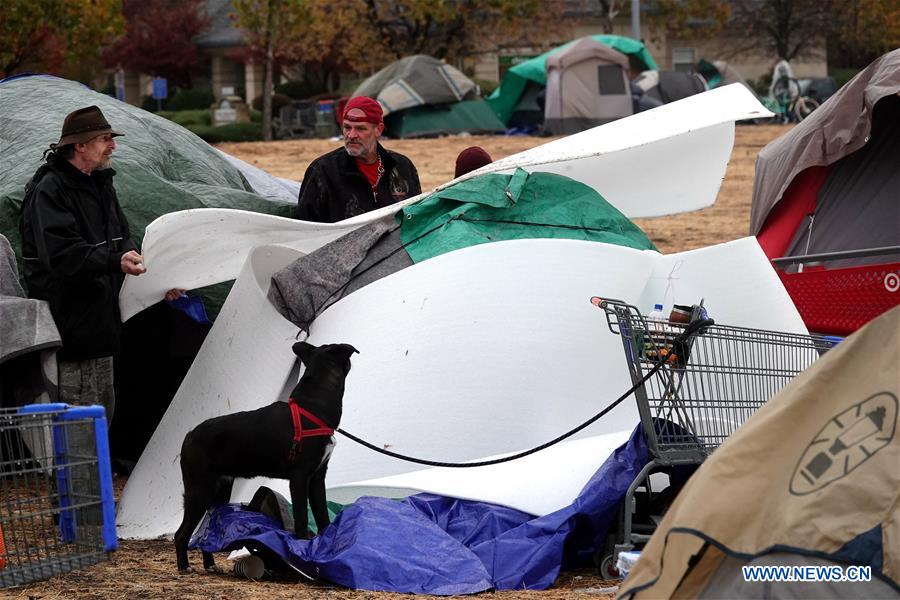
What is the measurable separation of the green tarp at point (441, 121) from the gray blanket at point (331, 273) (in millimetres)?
20345

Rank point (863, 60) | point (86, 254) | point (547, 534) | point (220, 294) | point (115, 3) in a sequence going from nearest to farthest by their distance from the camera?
point (547, 534)
point (86, 254)
point (220, 294)
point (115, 3)
point (863, 60)

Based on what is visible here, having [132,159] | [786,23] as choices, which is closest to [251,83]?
[786,23]

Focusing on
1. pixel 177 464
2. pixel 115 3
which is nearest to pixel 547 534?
pixel 177 464

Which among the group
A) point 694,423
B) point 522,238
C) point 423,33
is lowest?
point 694,423

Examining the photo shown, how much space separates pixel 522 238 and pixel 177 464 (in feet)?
6.47

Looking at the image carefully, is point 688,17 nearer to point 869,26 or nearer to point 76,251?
point 869,26

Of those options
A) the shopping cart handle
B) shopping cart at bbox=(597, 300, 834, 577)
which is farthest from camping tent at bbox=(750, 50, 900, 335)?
the shopping cart handle

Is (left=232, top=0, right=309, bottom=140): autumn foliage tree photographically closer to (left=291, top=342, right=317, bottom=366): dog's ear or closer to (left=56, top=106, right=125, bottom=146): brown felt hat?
(left=56, top=106, right=125, bottom=146): brown felt hat

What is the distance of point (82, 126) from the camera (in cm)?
572

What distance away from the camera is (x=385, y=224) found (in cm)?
636

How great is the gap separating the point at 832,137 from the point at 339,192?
10.0 feet

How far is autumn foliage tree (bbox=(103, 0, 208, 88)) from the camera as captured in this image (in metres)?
44.0

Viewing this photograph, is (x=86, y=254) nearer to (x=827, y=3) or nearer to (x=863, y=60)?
(x=827, y=3)

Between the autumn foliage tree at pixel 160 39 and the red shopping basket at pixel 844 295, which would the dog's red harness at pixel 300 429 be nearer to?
the red shopping basket at pixel 844 295
